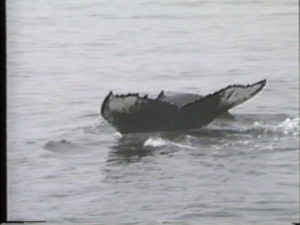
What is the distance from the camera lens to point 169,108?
3.04 metres

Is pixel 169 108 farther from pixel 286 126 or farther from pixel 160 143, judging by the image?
pixel 286 126

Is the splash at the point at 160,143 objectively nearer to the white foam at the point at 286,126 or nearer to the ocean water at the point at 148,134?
the ocean water at the point at 148,134

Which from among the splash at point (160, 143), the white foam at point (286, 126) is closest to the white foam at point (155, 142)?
the splash at point (160, 143)

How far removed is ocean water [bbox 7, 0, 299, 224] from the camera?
9.84 ft

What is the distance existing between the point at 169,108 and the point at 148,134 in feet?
0.39

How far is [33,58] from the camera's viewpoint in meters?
3.02

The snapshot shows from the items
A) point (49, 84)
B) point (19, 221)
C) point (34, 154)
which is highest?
point (49, 84)

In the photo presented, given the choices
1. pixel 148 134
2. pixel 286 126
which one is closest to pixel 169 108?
Result: pixel 148 134

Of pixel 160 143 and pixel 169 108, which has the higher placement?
pixel 169 108

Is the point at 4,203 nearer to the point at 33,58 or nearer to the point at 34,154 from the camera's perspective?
the point at 34,154

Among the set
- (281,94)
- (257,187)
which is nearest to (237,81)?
(281,94)

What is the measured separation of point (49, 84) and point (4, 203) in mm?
441

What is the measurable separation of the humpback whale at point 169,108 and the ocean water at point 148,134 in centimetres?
3

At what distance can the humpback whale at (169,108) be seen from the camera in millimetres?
3020
